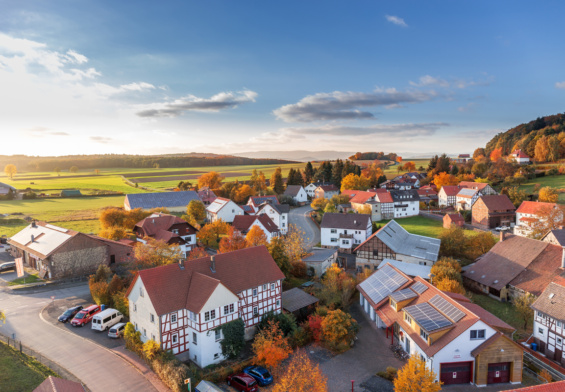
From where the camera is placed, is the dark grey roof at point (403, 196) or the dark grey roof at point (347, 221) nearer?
the dark grey roof at point (347, 221)

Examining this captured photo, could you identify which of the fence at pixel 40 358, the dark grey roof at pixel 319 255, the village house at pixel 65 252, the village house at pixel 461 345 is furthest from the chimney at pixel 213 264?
the village house at pixel 65 252

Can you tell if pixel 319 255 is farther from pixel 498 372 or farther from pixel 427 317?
pixel 498 372

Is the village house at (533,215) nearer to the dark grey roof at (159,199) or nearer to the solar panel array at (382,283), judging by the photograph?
the solar panel array at (382,283)

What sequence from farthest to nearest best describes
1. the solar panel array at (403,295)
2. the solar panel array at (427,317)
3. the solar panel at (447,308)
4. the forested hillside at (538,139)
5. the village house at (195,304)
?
the forested hillside at (538,139) < the solar panel array at (403,295) < the village house at (195,304) < the solar panel at (447,308) < the solar panel array at (427,317)

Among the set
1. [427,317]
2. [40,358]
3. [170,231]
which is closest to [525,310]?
[427,317]

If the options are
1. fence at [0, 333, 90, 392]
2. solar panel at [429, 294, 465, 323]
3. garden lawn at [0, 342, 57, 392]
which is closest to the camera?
garden lawn at [0, 342, 57, 392]

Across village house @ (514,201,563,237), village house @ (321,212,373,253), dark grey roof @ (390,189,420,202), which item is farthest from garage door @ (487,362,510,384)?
dark grey roof @ (390,189,420,202)

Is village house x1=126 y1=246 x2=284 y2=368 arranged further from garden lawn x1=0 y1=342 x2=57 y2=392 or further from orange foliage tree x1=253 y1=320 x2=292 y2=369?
garden lawn x1=0 y1=342 x2=57 y2=392
